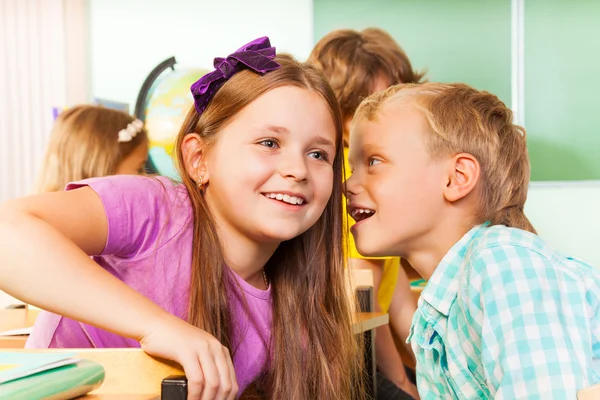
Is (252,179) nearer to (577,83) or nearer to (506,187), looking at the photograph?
(506,187)

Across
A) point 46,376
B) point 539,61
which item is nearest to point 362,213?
point 46,376

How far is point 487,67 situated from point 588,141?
0.76 meters

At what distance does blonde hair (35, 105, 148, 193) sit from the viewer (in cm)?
291

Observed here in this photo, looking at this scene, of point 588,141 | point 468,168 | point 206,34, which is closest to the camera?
point 468,168

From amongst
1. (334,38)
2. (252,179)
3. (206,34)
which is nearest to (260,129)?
(252,179)

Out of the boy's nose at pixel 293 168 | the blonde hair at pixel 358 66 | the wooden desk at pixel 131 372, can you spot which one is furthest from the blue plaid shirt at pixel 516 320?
the blonde hair at pixel 358 66

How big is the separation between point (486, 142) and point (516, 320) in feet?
1.55

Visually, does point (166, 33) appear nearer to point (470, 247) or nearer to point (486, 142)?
point (486, 142)

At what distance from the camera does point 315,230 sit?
4.77 ft

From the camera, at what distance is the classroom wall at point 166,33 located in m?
5.29

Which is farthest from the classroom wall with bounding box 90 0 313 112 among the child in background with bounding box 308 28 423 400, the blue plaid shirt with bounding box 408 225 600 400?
the blue plaid shirt with bounding box 408 225 600 400

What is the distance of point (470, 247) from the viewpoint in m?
1.23

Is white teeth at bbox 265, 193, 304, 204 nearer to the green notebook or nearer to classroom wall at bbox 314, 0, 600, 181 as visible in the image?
the green notebook

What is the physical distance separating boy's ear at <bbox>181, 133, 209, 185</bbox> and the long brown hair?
0.01m
